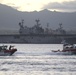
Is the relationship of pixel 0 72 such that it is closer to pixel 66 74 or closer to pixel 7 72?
pixel 7 72

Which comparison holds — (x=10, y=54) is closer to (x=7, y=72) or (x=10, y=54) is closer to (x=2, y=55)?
(x=2, y=55)

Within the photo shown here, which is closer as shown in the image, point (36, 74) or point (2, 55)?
point (36, 74)

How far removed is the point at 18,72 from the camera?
56125 millimetres

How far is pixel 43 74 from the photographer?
2112 inches

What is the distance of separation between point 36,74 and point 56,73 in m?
2.69

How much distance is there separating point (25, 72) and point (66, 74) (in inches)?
225

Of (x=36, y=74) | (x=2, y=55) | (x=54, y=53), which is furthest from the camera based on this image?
(x=54, y=53)

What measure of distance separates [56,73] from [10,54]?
166 ft

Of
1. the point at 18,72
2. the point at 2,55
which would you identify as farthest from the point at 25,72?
the point at 2,55

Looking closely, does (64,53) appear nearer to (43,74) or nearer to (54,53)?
(54,53)

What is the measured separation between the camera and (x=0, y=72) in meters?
56.2

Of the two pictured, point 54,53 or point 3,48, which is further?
point 54,53

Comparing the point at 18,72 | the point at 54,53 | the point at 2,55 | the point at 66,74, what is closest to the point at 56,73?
the point at 66,74

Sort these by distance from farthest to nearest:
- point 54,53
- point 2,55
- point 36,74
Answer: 1. point 54,53
2. point 2,55
3. point 36,74
